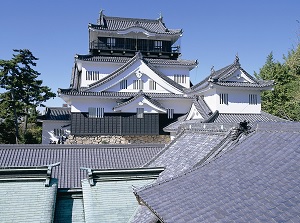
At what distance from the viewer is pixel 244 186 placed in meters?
4.33

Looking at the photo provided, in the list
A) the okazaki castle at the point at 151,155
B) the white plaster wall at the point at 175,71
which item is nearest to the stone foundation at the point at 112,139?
the okazaki castle at the point at 151,155

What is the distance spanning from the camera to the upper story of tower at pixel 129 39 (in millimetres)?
24203

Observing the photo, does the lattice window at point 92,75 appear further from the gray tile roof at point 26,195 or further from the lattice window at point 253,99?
the gray tile roof at point 26,195

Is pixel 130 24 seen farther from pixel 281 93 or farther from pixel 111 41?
pixel 281 93

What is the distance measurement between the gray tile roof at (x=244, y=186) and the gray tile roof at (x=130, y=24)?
20.2m

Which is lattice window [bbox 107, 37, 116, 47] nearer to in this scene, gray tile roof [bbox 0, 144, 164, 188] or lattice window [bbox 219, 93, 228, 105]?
lattice window [bbox 219, 93, 228, 105]

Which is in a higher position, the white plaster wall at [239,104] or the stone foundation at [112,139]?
the white plaster wall at [239,104]

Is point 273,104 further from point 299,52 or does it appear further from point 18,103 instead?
point 18,103

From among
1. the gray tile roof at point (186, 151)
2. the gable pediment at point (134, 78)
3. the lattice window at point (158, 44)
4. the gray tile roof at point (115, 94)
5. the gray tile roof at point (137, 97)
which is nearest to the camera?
the gray tile roof at point (186, 151)

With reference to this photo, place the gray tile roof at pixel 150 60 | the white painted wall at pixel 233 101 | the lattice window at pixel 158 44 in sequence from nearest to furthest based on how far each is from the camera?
the white painted wall at pixel 233 101 < the gray tile roof at pixel 150 60 < the lattice window at pixel 158 44

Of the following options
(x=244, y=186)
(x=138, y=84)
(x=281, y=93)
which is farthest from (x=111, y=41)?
(x=244, y=186)

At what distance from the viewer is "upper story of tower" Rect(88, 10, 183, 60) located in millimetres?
24203

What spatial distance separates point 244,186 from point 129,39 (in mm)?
21907

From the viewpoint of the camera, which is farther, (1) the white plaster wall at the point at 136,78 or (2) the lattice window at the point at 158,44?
(2) the lattice window at the point at 158,44
